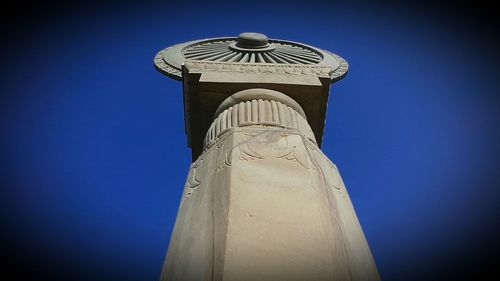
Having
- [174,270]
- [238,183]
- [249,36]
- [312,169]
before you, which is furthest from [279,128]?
[249,36]

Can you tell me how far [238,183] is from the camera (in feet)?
12.7

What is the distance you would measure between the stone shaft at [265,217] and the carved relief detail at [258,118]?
0.62 feet

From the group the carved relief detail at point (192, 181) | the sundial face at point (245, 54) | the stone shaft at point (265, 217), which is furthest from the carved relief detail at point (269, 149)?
the sundial face at point (245, 54)

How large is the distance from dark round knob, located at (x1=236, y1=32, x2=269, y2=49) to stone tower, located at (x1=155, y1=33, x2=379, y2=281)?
447 cm

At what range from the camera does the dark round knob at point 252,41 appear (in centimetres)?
1121

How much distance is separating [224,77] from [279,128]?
1706 millimetres

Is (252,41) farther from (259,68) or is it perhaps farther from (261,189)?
(261,189)

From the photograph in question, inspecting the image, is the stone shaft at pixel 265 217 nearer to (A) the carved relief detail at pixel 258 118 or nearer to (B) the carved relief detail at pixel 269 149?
(B) the carved relief detail at pixel 269 149

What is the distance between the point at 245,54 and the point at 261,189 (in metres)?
7.72

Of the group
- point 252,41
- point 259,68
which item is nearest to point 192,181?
point 259,68

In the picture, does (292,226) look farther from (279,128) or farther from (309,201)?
(279,128)

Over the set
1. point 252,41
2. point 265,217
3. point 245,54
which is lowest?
point 245,54

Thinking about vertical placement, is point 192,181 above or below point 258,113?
below

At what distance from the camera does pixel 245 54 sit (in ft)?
36.3
